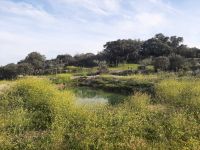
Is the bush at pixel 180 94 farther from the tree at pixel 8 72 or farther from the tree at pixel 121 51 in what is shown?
the tree at pixel 121 51

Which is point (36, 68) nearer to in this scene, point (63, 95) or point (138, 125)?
point (63, 95)

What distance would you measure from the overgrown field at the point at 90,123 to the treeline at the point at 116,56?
39826 mm

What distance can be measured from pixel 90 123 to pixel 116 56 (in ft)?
201

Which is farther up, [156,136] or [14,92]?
[14,92]

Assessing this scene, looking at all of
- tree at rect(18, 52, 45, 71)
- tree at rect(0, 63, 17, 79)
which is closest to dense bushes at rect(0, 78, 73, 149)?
tree at rect(0, 63, 17, 79)

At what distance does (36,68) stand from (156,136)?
58.4 metres

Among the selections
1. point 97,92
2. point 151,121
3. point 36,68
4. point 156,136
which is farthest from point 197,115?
point 36,68

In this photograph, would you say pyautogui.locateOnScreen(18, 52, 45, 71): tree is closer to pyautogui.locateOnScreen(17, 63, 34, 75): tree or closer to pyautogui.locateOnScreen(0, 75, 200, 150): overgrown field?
pyautogui.locateOnScreen(17, 63, 34, 75): tree

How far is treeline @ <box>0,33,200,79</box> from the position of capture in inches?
2657

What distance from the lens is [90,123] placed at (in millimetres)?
20000

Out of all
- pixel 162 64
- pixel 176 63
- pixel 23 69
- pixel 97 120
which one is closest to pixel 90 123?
pixel 97 120

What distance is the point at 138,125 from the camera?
2008cm

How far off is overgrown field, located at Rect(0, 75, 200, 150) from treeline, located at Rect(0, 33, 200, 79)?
39826 millimetres

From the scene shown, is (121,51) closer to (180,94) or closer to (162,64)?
(162,64)
